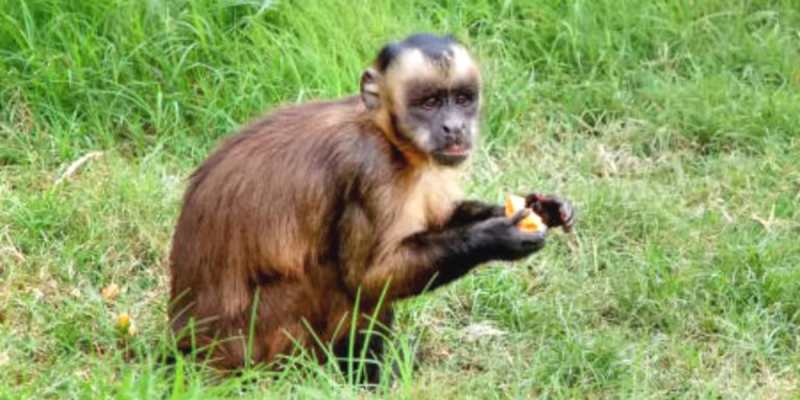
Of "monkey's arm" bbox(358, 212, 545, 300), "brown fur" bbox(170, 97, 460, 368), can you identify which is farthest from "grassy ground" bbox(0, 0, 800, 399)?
"monkey's arm" bbox(358, 212, 545, 300)

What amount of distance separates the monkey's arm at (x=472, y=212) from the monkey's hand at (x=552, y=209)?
0.46 ft

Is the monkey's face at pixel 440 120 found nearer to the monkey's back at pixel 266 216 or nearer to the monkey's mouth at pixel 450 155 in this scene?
the monkey's mouth at pixel 450 155

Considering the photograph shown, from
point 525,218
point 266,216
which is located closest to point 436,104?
point 525,218

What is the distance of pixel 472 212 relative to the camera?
6.67 metres

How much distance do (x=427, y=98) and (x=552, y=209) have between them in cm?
Answer: 70

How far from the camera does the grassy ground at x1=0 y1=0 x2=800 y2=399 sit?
669cm

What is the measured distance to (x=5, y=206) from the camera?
7512 millimetres

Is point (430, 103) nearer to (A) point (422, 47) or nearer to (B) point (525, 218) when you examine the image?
(A) point (422, 47)

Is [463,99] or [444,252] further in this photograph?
[463,99]

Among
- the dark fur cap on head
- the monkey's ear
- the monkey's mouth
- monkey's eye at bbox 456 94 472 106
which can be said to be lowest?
the monkey's mouth

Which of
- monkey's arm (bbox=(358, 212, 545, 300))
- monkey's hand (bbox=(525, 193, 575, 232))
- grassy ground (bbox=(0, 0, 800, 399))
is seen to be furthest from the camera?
grassy ground (bbox=(0, 0, 800, 399))

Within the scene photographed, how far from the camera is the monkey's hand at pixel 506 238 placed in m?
6.18

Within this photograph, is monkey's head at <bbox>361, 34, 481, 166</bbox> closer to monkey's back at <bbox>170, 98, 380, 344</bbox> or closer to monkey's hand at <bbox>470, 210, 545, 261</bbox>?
monkey's back at <bbox>170, 98, 380, 344</bbox>

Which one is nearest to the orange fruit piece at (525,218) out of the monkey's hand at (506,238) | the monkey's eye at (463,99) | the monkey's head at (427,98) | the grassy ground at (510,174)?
the monkey's hand at (506,238)
